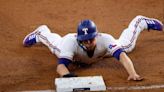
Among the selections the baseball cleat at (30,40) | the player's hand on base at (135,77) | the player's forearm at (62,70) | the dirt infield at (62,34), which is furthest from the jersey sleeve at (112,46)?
the baseball cleat at (30,40)

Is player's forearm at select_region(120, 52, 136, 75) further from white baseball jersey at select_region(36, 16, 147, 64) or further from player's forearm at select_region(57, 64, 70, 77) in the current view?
player's forearm at select_region(57, 64, 70, 77)

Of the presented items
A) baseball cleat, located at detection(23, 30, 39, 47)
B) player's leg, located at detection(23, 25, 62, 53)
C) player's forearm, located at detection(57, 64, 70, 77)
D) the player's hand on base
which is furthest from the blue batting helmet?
baseball cleat, located at detection(23, 30, 39, 47)

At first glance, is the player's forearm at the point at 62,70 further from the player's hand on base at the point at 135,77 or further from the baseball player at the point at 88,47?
the player's hand on base at the point at 135,77

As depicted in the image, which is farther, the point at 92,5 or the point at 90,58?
the point at 92,5

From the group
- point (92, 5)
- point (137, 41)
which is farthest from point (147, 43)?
point (92, 5)

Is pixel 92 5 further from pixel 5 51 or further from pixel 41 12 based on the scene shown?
pixel 5 51

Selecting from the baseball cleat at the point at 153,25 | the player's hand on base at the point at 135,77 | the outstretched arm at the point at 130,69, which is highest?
the baseball cleat at the point at 153,25
